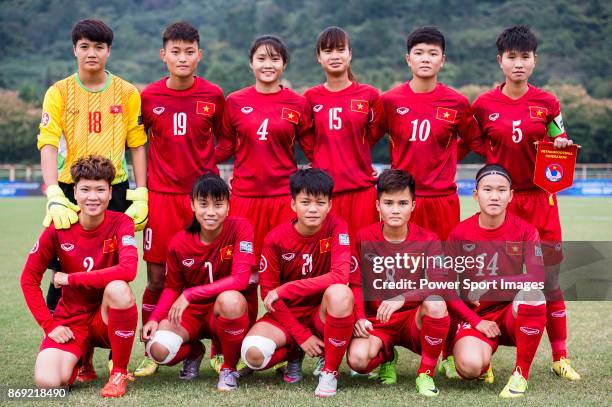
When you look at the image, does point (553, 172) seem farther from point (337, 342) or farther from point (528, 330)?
point (337, 342)

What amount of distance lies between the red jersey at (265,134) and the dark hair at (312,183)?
0.56 m

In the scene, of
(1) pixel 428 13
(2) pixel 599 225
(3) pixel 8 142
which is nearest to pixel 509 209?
(2) pixel 599 225

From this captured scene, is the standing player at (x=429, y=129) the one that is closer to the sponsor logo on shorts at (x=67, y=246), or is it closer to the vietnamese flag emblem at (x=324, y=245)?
the vietnamese flag emblem at (x=324, y=245)

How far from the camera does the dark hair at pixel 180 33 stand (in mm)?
4895

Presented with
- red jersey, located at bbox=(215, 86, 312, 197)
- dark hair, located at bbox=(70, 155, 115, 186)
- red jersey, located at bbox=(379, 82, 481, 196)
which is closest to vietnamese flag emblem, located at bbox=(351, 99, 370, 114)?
red jersey, located at bbox=(379, 82, 481, 196)

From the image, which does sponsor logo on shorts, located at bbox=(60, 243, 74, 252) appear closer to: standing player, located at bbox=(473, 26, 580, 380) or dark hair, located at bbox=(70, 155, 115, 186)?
dark hair, located at bbox=(70, 155, 115, 186)

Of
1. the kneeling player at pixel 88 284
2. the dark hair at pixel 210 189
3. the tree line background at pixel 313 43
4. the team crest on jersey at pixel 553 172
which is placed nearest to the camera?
the kneeling player at pixel 88 284

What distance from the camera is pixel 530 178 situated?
4.98 m

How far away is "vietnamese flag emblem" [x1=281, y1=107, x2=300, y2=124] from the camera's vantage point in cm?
503

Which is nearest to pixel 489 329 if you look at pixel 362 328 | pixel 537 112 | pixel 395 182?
pixel 362 328

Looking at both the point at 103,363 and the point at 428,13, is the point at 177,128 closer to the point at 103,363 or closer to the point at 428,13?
the point at 103,363

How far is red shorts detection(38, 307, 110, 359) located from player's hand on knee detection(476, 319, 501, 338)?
6.48ft

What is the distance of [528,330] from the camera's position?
13.7ft

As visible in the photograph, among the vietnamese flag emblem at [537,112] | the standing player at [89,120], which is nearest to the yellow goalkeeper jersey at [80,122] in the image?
the standing player at [89,120]
